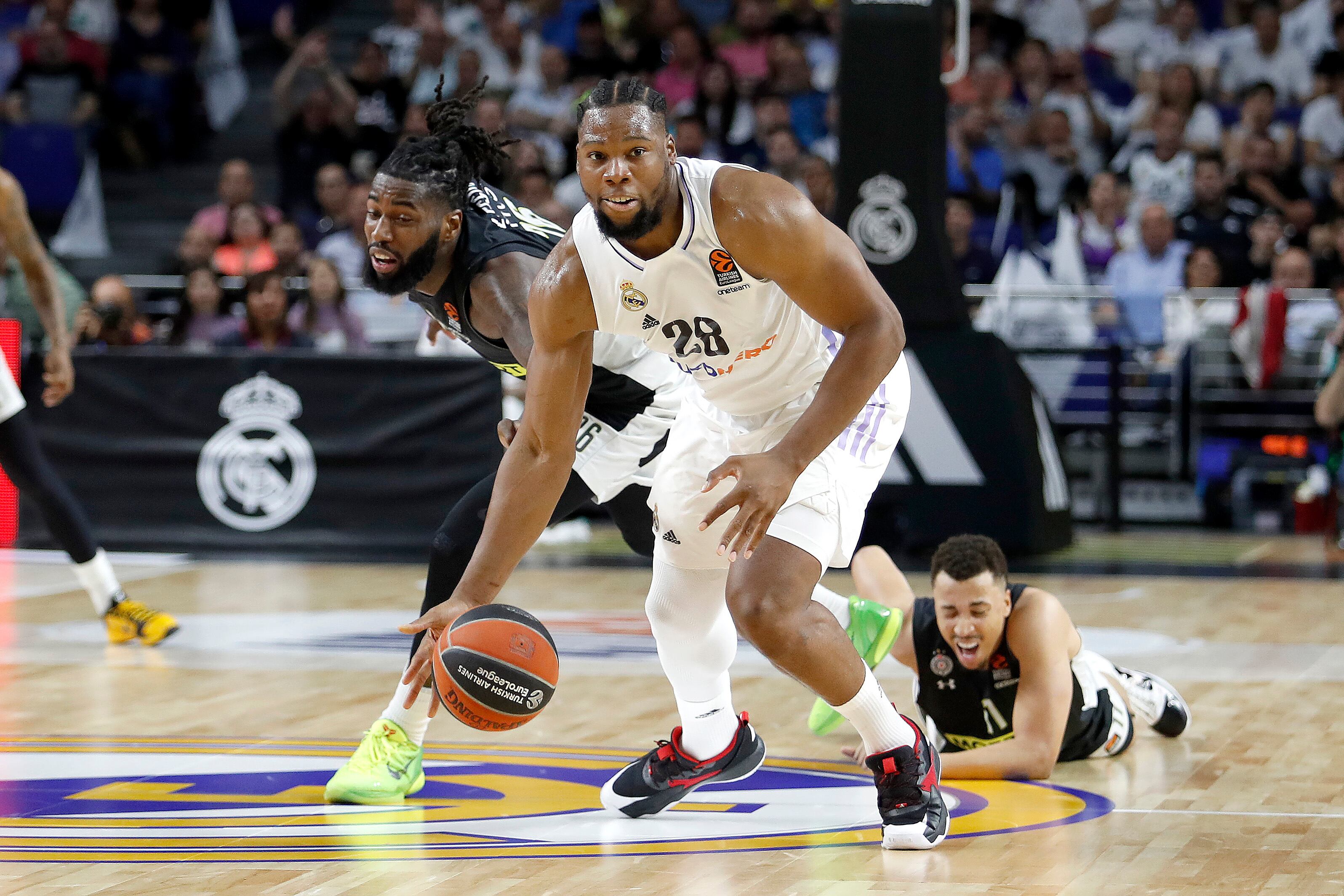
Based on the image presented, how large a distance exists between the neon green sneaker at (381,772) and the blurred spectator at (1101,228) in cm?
907

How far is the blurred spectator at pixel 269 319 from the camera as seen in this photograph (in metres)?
11.3

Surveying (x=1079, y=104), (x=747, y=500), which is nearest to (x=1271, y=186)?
(x=1079, y=104)

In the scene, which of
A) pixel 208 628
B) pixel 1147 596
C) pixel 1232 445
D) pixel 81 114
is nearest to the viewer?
pixel 208 628

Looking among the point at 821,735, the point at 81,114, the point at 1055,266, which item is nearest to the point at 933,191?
the point at 1055,266

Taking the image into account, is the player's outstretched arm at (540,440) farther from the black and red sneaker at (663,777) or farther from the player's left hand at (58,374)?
the player's left hand at (58,374)

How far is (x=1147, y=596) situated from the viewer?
29.0 feet

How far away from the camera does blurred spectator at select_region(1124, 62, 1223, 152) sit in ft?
44.0

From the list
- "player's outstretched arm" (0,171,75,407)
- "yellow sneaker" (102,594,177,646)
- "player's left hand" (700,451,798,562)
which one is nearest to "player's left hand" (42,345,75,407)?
"player's outstretched arm" (0,171,75,407)

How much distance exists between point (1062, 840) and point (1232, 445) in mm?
8444

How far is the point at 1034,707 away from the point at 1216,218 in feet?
27.9

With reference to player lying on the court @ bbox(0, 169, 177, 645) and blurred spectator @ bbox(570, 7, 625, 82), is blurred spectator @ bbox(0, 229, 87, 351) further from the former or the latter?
blurred spectator @ bbox(570, 7, 625, 82)

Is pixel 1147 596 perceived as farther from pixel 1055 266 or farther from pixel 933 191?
pixel 1055 266

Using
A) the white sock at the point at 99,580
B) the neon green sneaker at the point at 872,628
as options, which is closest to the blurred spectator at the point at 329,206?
the white sock at the point at 99,580

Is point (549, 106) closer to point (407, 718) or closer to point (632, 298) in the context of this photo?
point (407, 718)
